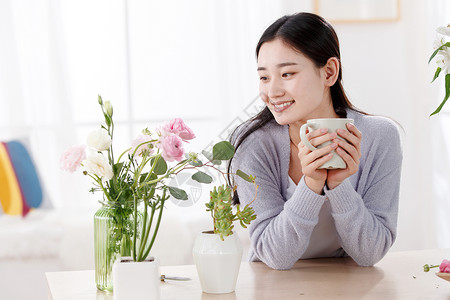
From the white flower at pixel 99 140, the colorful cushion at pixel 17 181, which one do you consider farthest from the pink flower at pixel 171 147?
the colorful cushion at pixel 17 181

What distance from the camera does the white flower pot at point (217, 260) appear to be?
1.23 m

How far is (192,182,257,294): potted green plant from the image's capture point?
1220mm

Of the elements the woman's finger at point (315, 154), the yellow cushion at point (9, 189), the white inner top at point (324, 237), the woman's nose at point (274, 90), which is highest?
the woman's nose at point (274, 90)

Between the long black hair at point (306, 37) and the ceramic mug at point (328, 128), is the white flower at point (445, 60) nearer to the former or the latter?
the ceramic mug at point (328, 128)

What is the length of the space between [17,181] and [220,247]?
85.7 inches

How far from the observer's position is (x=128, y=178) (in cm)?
125

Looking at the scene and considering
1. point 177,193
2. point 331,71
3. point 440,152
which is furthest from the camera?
point 440,152

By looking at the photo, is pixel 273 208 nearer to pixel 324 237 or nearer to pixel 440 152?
pixel 324 237

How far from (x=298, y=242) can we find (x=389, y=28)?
2.40m

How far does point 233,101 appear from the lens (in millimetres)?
3469

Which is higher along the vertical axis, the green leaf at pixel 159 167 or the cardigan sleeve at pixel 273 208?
the green leaf at pixel 159 167

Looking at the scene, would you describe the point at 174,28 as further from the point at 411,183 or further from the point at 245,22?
the point at 411,183

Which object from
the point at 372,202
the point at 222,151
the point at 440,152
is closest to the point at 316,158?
the point at 222,151

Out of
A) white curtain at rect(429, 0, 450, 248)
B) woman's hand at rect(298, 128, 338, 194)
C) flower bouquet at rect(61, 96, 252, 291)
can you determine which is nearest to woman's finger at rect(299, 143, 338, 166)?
woman's hand at rect(298, 128, 338, 194)
